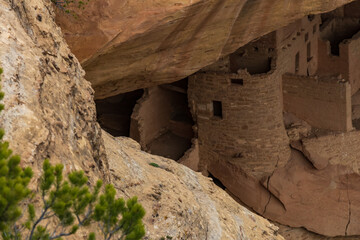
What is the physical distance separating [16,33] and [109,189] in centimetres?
175

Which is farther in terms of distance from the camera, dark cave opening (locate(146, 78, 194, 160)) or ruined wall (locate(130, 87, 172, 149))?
dark cave opening (locate(146, 78, 194, 160))

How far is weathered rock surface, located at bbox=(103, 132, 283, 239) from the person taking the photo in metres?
6.35

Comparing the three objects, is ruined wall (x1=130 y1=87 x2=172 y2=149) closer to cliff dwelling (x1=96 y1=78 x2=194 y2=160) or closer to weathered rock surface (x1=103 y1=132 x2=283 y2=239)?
cliff dwelling (x1=96 y1=78 x2=194 y2=160)

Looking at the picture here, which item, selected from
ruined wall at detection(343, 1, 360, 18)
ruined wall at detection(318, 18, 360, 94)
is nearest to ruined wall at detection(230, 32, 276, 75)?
ruined wall at detection(318, 18, 360, 94)

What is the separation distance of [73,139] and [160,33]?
5.11m

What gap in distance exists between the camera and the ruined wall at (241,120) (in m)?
14.2

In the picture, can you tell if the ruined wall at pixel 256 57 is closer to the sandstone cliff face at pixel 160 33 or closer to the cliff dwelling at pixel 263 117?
the cliff dwelling at pixel 263 117

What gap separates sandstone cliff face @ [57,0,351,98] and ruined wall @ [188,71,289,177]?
7.40ft

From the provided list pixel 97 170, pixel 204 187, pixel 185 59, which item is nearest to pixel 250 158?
pixel 185 59

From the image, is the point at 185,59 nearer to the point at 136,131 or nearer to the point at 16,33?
the point at 136,131

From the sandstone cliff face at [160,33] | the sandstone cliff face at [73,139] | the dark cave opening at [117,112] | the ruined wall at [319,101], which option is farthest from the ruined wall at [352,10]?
the sandstone cliff face at [73,139]

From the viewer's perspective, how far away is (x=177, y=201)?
677 centimetres

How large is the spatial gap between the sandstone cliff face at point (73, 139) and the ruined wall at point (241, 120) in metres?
6.10

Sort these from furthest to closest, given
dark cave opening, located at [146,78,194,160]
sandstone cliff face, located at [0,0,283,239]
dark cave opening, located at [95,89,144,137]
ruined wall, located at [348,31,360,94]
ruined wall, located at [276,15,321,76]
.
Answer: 1. ruined wall, located at [348,31,360,94]
2. dark cave opening, located at [95,89,144,137]
3. dark cave opening, located at [146,78,194,160]
4. ruined wall, located at [276,15,321,76]
5. sandstone cliff face, located at [0,0,283,239]
